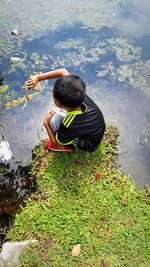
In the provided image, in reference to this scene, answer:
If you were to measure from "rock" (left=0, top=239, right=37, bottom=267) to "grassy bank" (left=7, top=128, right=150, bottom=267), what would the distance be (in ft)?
0.19

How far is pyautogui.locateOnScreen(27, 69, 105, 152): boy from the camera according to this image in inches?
120

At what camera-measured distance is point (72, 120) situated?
328 cm

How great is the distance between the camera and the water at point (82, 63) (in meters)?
3.84

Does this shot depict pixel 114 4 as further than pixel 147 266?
Yes

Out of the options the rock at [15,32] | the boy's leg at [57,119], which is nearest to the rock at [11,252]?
the boy's leg at [57,119]

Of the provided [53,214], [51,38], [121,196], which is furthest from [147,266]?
[51,38]

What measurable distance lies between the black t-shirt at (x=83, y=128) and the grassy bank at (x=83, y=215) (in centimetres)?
23

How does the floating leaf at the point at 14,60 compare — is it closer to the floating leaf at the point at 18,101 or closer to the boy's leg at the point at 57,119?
the floating leaf at the point at 18,101

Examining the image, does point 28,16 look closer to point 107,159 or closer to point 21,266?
point 107,159

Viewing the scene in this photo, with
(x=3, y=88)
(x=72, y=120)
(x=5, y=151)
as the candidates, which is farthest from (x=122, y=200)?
(x=3, y=88)

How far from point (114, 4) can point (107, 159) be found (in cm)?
292

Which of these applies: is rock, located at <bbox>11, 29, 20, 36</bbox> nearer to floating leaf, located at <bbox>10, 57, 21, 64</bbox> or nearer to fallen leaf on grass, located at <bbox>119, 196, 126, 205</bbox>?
floating leaf, located at <bbox>10, 57, 21, 64</bbox>

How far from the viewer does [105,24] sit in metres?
5.12

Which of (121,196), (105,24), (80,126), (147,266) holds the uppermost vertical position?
(105,24)
